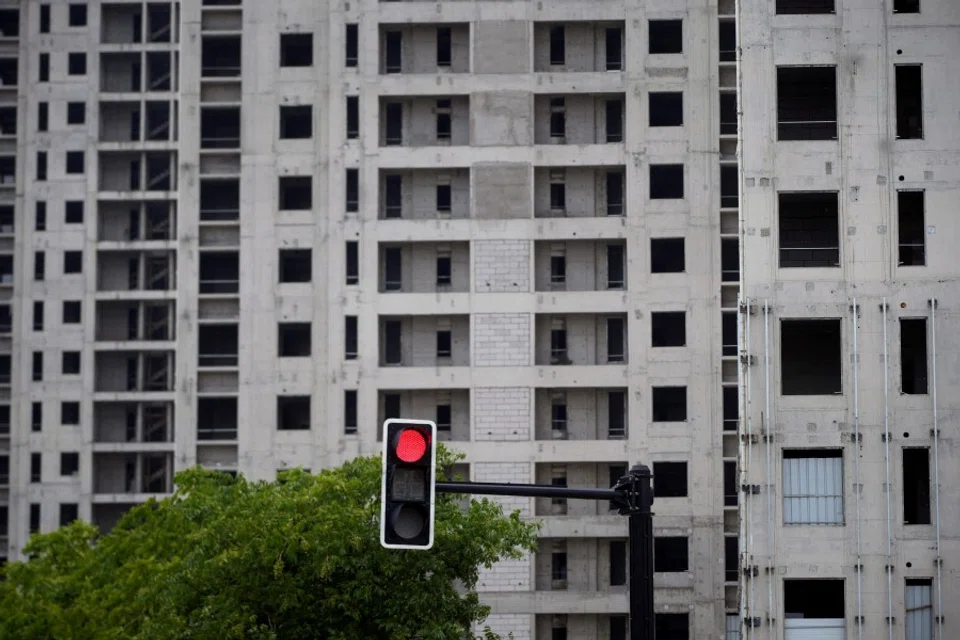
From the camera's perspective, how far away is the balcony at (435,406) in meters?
76.2

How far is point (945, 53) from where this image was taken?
45719 mm

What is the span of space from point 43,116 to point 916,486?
183 feet

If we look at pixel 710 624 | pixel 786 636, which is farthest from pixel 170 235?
pixel 786 636

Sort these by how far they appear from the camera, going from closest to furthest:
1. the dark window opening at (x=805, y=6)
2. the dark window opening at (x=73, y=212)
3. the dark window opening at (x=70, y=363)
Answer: the dark window opening at (x=805, y=6) < the dark window opening at (x=70, y=363) < the dark window opening at (x=73, y=212)

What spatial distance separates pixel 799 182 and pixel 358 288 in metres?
34.8

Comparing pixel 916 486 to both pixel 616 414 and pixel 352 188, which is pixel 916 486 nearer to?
pixel 616 414

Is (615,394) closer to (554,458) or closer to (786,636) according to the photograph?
(554,458)

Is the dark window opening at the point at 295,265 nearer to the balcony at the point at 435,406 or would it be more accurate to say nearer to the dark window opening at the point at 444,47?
the balcony at the point at 435,406

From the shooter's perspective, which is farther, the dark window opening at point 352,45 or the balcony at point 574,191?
the dark window opening at point 352,45

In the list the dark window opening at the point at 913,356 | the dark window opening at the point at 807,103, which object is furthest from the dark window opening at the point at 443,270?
the dark window opening at the point at 913,356

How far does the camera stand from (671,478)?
248 ft

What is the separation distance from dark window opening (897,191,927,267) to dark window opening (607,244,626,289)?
105ft

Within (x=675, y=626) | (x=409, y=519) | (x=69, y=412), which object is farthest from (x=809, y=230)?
(x=69, y=412)

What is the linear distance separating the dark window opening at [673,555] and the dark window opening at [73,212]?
116 feet
